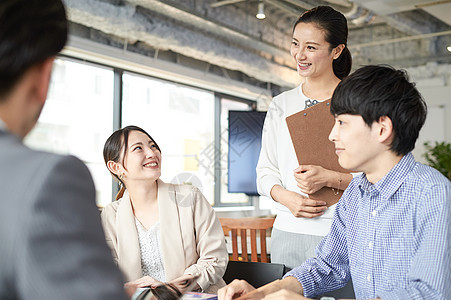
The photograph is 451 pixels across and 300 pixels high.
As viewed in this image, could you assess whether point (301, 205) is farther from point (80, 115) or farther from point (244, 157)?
point (244, 157)

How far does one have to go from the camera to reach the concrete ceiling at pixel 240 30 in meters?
4.82

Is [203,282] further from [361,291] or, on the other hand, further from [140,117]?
[140,117]

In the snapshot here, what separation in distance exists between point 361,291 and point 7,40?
1073 millimetres

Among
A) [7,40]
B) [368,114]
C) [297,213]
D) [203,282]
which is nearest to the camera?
[7,40]

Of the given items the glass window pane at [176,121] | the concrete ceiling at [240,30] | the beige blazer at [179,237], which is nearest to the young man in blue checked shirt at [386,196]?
the beige blazer at [179,237]

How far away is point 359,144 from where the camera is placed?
1272 mm

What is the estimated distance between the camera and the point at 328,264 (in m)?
1.44

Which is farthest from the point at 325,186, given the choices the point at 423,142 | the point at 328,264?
the point at 423,142

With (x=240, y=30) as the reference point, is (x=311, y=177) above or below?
below

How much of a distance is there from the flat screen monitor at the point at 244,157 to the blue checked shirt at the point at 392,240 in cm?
448

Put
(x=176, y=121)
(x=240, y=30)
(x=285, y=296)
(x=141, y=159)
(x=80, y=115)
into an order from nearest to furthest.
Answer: (x=285, y=296), (x=141, y=159), (x=80, y=115), (x=240, y=30), (x=176, y=121)

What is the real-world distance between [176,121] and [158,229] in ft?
15.3

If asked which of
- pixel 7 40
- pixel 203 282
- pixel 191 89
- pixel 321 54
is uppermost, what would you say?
pixel 191 89

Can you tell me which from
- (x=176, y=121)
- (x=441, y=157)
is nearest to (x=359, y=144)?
(x=176, y=121)
